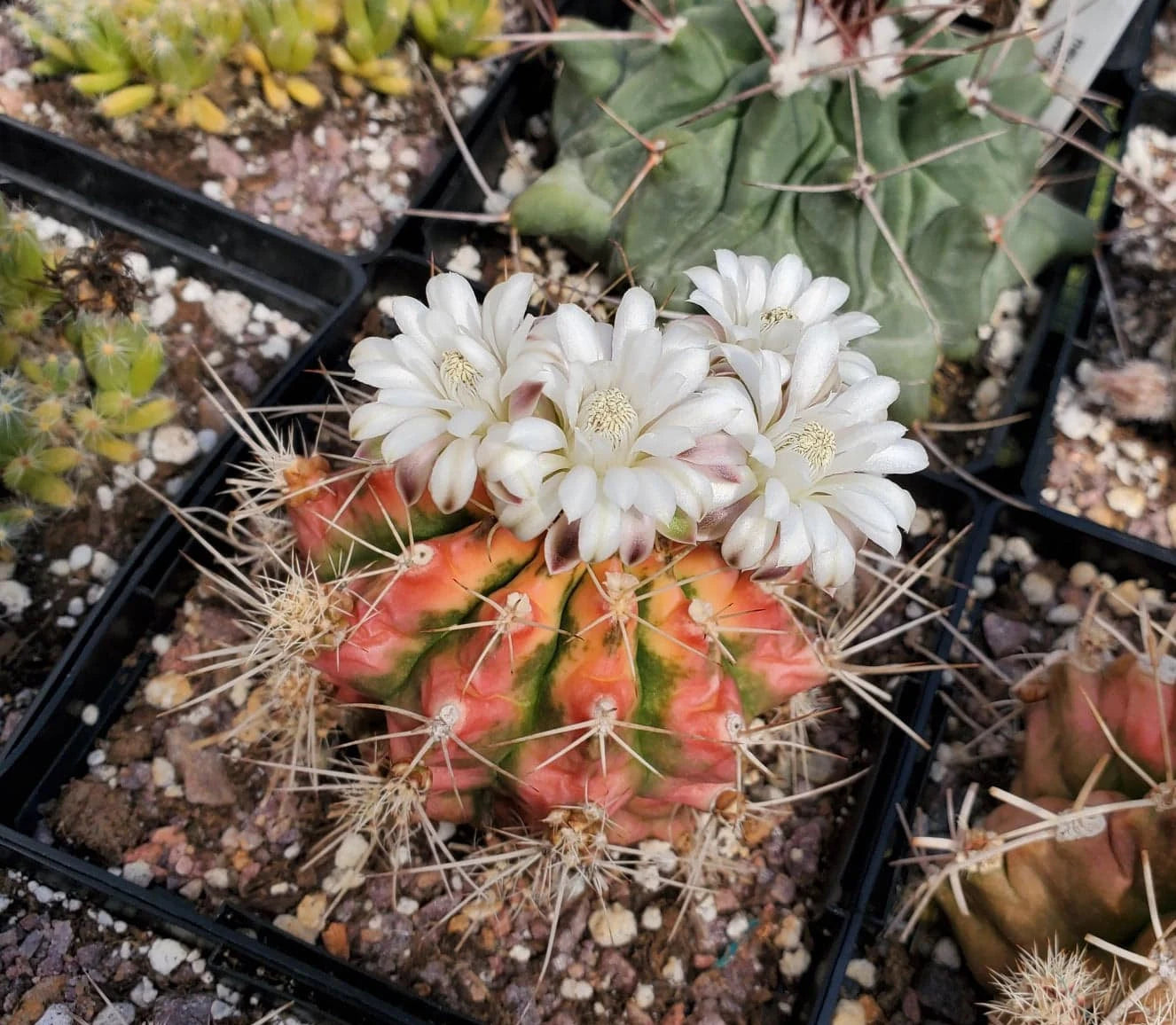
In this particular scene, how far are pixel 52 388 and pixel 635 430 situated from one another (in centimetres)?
86

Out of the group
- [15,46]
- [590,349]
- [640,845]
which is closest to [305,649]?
[590,349]

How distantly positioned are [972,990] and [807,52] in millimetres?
1165

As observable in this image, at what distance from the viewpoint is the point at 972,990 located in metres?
1.17

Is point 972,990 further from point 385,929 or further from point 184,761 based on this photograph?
point 184,761

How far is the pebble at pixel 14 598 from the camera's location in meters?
1.27

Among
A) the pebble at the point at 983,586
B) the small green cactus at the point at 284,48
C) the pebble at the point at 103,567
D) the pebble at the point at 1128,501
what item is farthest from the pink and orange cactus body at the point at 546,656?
the small green cactus at the point at 284,48

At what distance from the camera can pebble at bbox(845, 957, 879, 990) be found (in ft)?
3.88

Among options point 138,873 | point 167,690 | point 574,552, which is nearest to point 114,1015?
point 138,873

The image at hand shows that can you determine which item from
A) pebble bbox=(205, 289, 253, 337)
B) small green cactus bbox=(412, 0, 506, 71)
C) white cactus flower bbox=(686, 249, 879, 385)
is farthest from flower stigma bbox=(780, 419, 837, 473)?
small green cactus bbox=(412, 0, 506, 71)

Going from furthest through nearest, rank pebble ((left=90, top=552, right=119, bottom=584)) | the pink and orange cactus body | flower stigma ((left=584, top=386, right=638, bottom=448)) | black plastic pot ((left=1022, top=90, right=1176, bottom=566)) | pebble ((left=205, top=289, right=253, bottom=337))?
pebble ((left=205, top=289, right=253, bottom=337)) < black plastic pot ((left=1022, top=90, right=1176, bottom=566)) < pebble ((left=90, top=552, right=119, bottom=584)) < the pink and orange cactus body < flower stigma ((left=584, top=386, right=638, bottom=448))

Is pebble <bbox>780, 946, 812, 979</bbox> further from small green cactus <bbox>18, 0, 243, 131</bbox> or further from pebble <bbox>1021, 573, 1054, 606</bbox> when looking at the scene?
small green cactus <bbox>18, 0, 243, 131</bbox>

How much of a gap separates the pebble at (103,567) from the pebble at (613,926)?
0.75 meters

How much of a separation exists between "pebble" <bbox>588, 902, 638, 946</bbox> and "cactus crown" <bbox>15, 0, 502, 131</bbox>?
121 centimetres

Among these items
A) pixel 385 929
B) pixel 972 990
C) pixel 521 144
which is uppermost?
pixel 521 144
